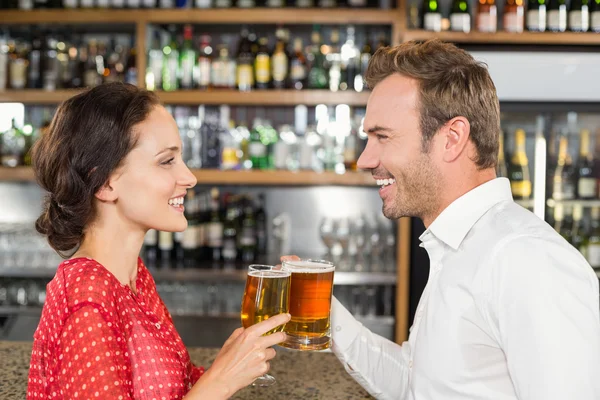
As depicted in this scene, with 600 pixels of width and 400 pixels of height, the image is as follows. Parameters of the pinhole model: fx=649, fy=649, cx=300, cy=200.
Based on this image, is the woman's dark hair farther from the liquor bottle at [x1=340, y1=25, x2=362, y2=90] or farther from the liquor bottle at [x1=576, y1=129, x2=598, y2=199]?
the liquor bottle at [x1=576, y1=129, x2=598, y2=199]

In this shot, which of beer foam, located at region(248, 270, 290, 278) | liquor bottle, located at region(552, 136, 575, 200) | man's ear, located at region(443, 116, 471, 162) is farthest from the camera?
liquor bottle, located at region(552, 136, 575, 200)

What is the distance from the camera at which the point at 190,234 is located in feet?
11.0

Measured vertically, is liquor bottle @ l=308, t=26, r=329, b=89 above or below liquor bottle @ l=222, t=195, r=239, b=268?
above

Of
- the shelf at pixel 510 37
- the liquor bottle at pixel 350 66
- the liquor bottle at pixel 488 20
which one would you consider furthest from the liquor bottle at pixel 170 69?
the liquor bottle at pixel 488 20

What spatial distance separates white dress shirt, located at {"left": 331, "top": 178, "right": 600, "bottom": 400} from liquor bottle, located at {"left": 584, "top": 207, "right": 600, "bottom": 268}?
2.40 meters

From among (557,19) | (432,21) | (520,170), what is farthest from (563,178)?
(432,21)

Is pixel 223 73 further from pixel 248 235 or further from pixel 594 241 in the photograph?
pixel 594 241

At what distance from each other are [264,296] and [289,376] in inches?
14.7

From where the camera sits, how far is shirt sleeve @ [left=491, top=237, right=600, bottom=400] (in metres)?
0.88

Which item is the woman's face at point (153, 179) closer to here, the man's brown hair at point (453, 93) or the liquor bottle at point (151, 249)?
the man's brown hair at point (453, 93)

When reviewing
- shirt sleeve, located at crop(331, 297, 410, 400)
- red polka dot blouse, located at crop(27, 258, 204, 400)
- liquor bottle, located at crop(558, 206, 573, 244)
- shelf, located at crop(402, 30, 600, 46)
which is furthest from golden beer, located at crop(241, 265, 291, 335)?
liquor bottle, located at crop(558, 206, 573, 244)

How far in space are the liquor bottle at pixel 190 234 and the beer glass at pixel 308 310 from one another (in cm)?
222

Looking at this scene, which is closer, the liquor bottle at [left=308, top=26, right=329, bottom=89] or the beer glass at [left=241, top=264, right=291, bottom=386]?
the beer glass at [left=241, top=264, right=291, bottom=386]

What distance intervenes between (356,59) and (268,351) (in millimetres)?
2524
